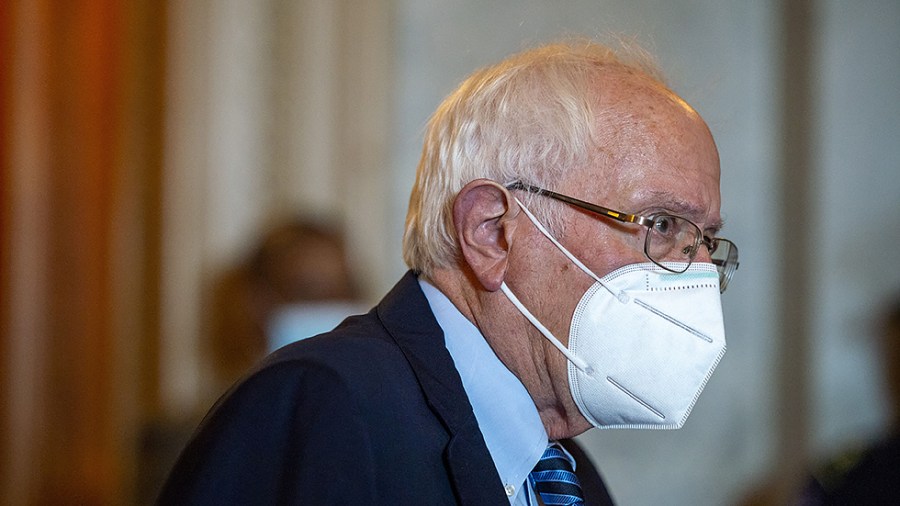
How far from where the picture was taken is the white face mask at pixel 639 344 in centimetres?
194

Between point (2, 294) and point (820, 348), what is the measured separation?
3275 millimetres

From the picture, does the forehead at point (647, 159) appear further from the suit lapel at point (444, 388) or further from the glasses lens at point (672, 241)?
the suit lapel at point (444, 388)

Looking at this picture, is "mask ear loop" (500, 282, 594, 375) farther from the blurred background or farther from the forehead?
the blurred background

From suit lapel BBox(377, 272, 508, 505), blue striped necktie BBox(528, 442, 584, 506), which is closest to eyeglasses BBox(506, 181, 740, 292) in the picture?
suit lapel BBox(377, 272, 508, 505)

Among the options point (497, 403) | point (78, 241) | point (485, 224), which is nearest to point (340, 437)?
point (497, 403)

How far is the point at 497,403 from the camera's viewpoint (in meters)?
1.92

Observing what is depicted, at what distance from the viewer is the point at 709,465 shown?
443 centimetres

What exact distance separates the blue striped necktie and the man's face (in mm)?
102

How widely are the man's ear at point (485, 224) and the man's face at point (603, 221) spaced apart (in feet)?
0.11

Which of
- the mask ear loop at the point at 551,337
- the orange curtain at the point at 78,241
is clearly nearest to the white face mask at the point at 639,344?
the mask ear loop at the point at 551,337

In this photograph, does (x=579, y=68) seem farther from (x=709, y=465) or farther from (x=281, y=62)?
(x=709, y=465)

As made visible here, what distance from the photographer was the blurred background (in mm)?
3738

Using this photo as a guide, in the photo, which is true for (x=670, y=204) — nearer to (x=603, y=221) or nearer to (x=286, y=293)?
(x=603, y=221)

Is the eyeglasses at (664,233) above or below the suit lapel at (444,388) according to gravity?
above
